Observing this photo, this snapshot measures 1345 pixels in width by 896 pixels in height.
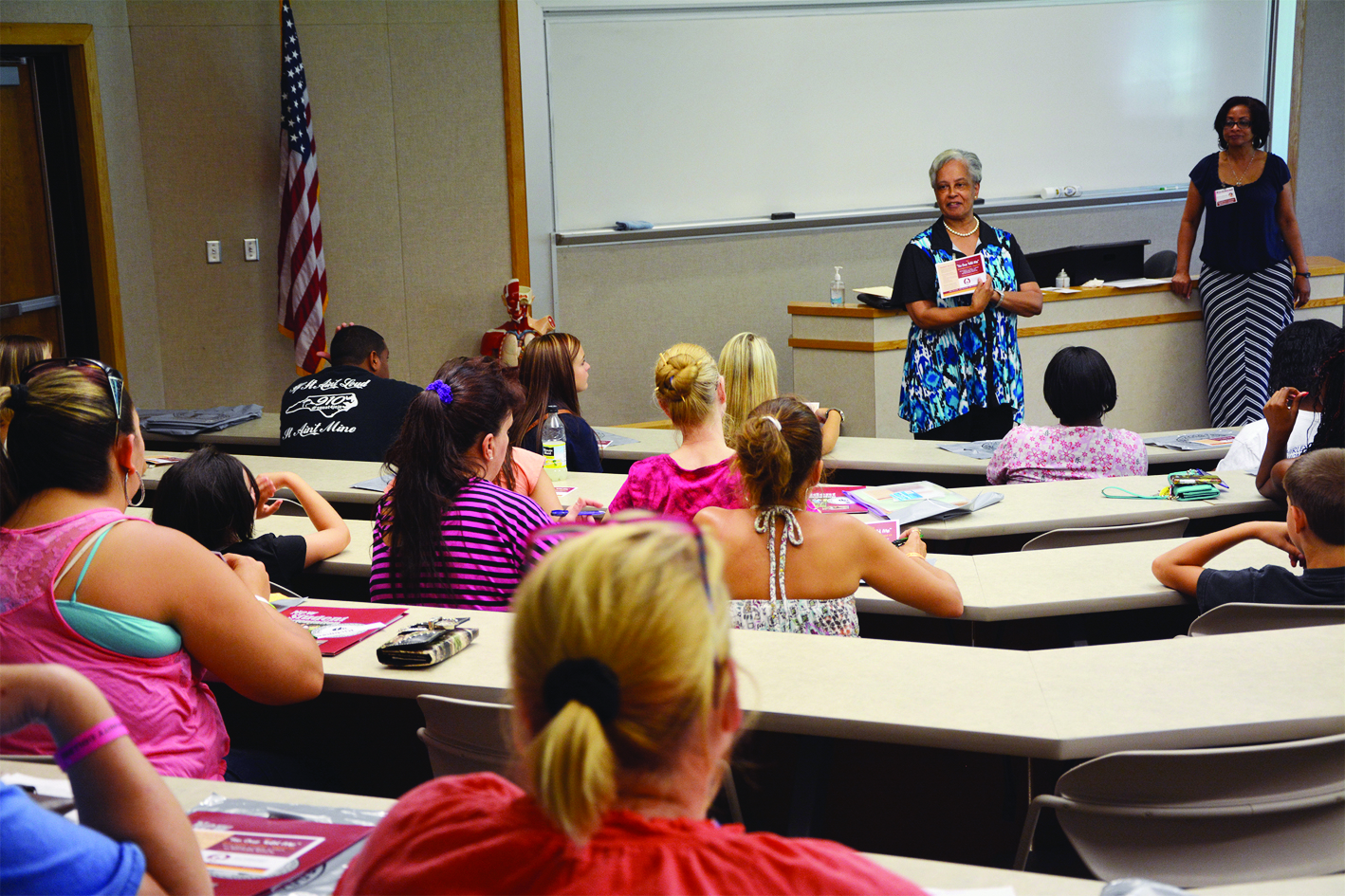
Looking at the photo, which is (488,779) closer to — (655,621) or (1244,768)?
(655,621)

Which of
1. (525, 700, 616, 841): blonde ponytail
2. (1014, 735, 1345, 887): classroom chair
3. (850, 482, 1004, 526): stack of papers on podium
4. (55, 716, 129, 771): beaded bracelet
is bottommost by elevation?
(1014, 735, 1345, 887): classroom chair

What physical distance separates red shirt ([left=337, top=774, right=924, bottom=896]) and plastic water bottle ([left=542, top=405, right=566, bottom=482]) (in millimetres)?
2875

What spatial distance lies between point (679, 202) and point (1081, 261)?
2.49m

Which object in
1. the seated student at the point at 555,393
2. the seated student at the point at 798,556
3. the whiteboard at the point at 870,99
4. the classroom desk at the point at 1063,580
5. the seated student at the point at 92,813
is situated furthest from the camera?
the whiteboard at the point at 870,99

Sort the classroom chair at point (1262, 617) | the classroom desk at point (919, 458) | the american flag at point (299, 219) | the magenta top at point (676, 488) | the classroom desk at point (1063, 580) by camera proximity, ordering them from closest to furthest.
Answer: the classroom chair at point (1262, 617), the classroom desk at point (1063, 580), the magenta top at point (676, 488), the classroom desk at point (919, 458), the american flag at point (299, 219)

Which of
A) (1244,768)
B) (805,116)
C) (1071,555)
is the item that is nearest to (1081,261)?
(805,116)

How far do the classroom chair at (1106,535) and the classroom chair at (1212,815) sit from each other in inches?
51.9

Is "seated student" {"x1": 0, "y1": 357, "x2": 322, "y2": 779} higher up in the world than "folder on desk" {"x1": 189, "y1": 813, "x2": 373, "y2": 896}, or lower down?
higher up

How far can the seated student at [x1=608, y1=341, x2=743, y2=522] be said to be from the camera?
2971 millimetres

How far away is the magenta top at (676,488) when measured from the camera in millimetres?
2957

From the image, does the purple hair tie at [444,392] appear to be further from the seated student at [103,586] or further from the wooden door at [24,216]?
the wooden door at [24,216]

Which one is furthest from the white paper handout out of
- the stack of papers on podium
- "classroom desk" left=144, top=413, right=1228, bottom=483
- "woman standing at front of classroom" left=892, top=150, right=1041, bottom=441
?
the stack of papers on podium

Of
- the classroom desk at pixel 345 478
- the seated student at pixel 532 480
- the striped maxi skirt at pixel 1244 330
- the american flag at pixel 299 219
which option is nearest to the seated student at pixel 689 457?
the seated student at pixel 532 480

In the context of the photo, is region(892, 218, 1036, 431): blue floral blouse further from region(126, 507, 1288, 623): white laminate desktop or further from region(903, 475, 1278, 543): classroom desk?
region(126, 507, 1288, 623): white laminate desktop
